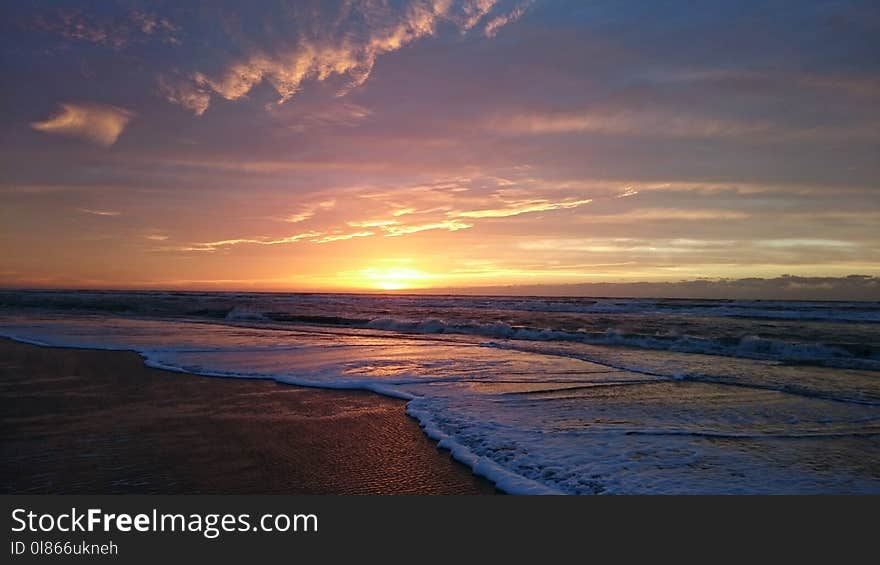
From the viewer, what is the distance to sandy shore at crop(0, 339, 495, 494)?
549cm

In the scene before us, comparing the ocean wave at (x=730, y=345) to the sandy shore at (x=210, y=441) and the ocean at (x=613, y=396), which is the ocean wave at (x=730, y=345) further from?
the sandy shore at (x=210, y=441)

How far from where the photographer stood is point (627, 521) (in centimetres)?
459

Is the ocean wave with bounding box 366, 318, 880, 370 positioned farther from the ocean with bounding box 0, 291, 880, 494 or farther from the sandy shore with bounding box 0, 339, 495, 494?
the sandy shore with bounding box 0, 339, 495, 494

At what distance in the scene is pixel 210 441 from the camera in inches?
275

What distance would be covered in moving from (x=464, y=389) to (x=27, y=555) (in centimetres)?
782

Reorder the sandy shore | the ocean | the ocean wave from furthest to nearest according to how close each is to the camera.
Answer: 1. the ocean wave
2. the ocean
3. the sandy shore

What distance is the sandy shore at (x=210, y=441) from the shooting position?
5488 mm

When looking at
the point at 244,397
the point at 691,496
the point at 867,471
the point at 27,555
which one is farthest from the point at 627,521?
the point at 244,397

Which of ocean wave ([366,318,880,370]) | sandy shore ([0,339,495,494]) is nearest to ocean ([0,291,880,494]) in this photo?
ocean wave ([366,318,880,370])

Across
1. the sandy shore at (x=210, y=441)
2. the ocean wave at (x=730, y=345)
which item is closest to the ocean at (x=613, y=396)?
the ocean wave at (x=730, y=345)

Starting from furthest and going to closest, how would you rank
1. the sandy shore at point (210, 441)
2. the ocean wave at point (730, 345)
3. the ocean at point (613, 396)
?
the ocean wave at point (730, 345), the ocean at point (613, 396), the sandy shore at point (210, 441)

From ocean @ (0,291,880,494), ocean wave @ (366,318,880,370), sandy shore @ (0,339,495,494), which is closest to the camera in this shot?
sandy shore @ (0,339,495,494)

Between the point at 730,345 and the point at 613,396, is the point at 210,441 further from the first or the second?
the point at 730,345

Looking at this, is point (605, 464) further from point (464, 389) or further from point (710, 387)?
point (710, 387)
